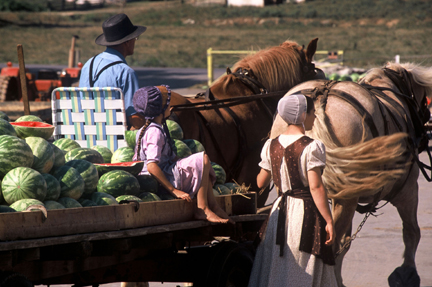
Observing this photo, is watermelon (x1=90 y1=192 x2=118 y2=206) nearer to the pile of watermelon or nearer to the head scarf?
the pile of watermelon

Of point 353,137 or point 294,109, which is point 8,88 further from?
point 294,109

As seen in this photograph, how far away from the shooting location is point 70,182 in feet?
11.3

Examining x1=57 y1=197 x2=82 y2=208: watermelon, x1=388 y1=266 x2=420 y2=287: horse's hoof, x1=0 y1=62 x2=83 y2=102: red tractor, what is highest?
x1=57 y1=197 x2=82 y2=208: watermelon

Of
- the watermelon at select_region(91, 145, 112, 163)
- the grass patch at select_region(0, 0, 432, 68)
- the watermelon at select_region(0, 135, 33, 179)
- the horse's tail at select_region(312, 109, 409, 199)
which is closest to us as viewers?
the watermelon at select_region(0, 135, 33, 179)

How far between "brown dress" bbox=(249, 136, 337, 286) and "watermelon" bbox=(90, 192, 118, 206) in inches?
44.8

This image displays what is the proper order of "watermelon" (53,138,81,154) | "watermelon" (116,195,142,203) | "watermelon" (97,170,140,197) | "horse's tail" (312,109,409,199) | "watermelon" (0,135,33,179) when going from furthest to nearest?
"watermelon" (53,138,81,154), "horse's tail" (312,109,409,199), "watermelon" (97,170,140,197), "watermelon" (116,195,142,203), "watermelon" (0,135,33,179)

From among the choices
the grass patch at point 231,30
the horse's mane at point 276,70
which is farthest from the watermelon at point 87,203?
the grass patch at point 231,30

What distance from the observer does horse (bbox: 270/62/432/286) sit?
404cm

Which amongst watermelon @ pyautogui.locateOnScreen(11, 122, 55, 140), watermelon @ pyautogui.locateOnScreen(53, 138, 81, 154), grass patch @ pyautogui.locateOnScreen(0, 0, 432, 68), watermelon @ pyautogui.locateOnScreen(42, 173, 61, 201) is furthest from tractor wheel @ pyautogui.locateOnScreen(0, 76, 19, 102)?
grass patch @ pyautogui.locateOnScreen(0, 0, 432, 68)

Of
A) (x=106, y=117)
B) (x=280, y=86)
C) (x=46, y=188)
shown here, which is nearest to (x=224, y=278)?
(x=46, y=188)

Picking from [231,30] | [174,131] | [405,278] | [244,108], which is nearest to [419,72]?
[244,108]

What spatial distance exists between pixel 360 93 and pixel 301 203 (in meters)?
1.53

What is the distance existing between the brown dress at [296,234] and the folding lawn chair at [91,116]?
1724mm

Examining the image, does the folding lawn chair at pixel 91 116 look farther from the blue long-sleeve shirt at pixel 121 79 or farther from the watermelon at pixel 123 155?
the watermelon at pixel 123 155
